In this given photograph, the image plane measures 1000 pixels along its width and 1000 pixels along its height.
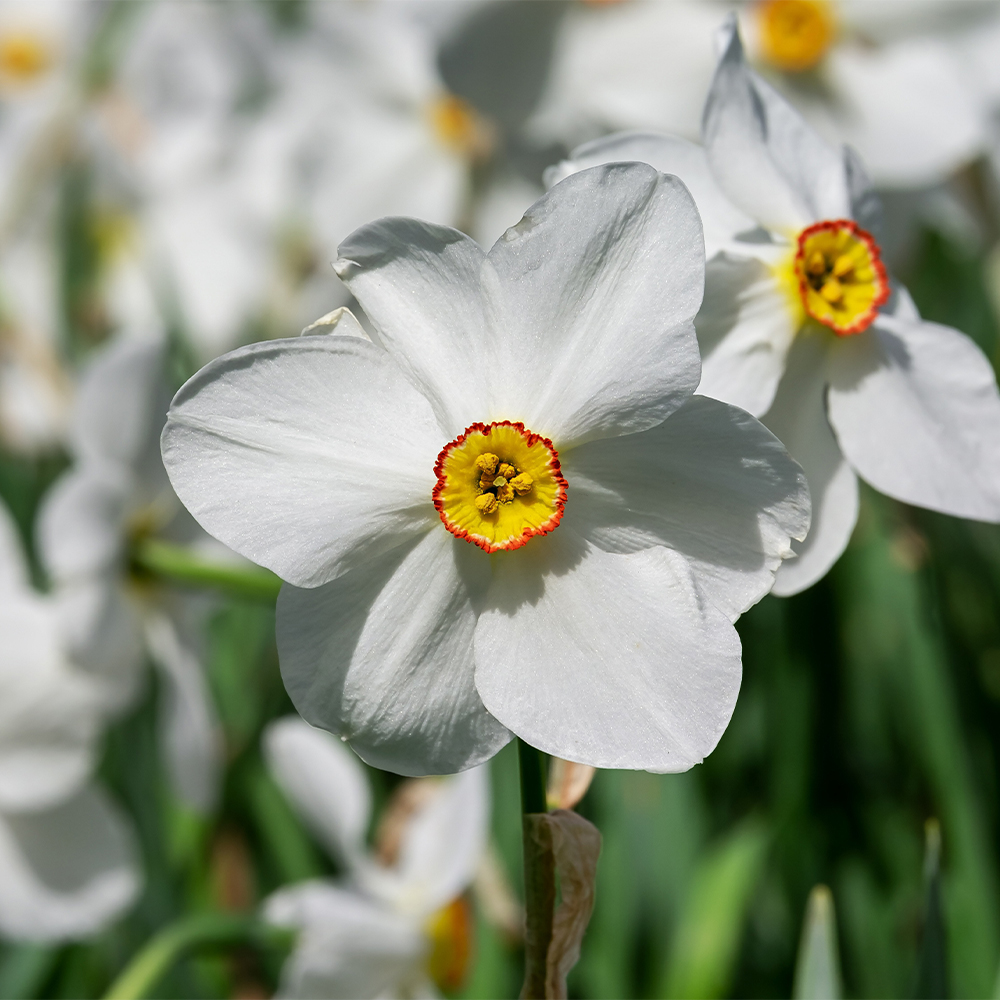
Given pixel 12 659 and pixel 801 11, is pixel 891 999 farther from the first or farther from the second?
pixel 801 11

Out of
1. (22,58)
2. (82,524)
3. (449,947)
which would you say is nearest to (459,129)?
(82,524)

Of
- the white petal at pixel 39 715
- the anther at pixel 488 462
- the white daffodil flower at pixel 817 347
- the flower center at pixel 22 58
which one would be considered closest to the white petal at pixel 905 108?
the white daffodil flower at pixel 817 347

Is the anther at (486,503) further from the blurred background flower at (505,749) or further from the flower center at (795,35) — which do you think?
the flower center at (795,35)

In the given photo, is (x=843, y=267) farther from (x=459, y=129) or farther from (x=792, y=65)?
(x=459, y=129)

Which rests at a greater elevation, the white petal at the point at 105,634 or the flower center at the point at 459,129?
the flower center at the point at 459,129

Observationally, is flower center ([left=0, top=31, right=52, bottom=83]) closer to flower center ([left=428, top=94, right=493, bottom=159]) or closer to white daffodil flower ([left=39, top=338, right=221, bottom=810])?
flower center ([left=428, top=94, right=493, bottom=159])

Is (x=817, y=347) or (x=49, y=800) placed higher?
(x=817, y=347)
